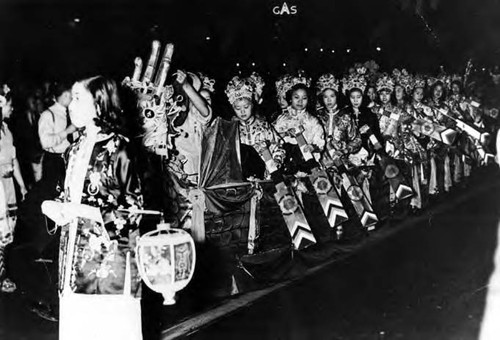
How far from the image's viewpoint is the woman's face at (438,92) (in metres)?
2.38

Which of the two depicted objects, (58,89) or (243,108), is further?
(243,108)

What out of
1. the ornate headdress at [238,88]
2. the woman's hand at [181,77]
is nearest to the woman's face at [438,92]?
the ornate headdress at [238,88]

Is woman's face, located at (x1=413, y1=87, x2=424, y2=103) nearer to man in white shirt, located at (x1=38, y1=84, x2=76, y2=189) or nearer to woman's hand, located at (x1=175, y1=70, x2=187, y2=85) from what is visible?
woman's hand, located at (x1=175, y1=70, x2=187, y2=85)

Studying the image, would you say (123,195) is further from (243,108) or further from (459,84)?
(459,84)

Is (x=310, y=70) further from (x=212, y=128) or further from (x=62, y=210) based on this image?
(x=62, y=210)

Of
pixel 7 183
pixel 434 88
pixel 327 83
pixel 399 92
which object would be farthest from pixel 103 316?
pixel 434 88

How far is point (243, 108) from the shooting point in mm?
2287

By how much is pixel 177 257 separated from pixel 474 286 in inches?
45.3

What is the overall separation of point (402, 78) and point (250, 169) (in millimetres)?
667

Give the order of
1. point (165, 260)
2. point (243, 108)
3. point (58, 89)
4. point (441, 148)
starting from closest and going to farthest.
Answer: point (165, 260), point (58, 89), point (243, 108), point (441, 148)

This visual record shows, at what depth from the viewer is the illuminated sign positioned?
2260 mm

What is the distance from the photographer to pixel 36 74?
7.17 ft

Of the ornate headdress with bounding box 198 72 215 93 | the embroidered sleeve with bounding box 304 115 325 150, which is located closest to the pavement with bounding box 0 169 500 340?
the embroidered sleeve with bounding box 304 115 325 150

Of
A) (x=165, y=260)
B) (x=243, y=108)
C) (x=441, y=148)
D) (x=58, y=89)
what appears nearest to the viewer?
(x=165, y=260)
